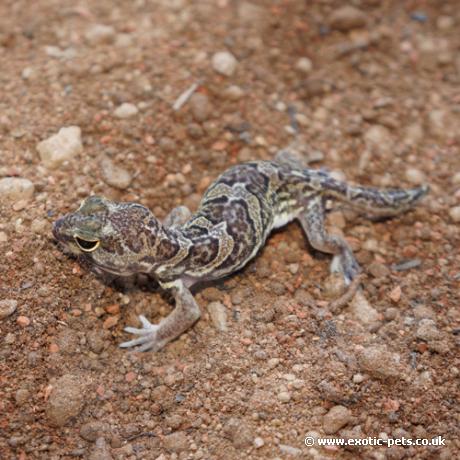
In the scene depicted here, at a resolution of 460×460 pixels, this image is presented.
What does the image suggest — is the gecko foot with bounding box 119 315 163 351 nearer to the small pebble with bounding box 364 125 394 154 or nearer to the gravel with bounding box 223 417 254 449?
the gravel with bounding box 223 417 254 449

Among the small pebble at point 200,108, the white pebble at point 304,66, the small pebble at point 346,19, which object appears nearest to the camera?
the small pebble at point 200,108

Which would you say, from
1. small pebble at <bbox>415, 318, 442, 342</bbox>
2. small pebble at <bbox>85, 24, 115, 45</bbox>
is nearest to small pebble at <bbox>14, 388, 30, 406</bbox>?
small pebble at <bbox>415, 318, 442, 342</bbox>

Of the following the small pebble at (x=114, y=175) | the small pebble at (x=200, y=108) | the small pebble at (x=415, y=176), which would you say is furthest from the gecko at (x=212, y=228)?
the small pebble at (x=200, y=108)

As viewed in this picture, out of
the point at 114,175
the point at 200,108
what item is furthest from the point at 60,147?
the point at 200,108

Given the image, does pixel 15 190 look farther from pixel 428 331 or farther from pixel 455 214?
pixel 455 214

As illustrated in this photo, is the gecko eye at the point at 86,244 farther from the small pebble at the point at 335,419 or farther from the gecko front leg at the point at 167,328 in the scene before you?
the small pebble at the point at 335,419

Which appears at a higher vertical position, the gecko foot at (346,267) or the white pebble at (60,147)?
the white pebble at (60,147)

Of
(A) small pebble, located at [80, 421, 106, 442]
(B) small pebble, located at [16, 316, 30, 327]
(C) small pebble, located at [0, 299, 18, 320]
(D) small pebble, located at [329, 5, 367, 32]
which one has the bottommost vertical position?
(A) small pebble, located at [80, 421, 106, 442]
